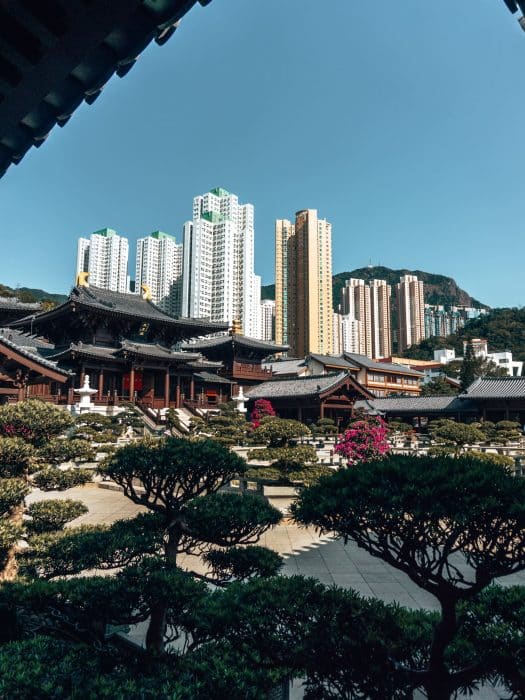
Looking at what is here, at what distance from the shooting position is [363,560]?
9.43 meters

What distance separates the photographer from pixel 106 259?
116m

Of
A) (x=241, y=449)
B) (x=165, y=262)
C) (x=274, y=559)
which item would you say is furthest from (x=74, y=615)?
(x=165, y=262)

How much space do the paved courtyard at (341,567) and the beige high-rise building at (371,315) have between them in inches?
4817

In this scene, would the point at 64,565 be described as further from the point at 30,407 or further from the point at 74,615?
the point at 30,407

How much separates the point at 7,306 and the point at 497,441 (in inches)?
1343

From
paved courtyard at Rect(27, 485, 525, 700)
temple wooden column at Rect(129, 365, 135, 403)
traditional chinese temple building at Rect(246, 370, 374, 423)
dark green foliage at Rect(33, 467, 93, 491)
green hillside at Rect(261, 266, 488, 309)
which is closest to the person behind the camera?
paved courtyard at Rect(27, 485, 525, 700)

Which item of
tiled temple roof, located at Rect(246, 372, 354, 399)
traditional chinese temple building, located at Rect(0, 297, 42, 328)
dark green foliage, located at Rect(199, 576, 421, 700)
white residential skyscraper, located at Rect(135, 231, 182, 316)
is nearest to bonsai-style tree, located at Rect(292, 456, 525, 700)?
dark green foliage, located at Rect(199, 576, 421, 700)

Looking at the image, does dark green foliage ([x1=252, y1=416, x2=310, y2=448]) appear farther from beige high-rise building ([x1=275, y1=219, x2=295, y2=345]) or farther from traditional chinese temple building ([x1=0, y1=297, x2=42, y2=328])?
beige high-rise building ([x1=275, y1=219, x2=295, y2=345])

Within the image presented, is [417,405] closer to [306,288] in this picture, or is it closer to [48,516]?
[48,516]

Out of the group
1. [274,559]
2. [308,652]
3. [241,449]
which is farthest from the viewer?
[241,449]

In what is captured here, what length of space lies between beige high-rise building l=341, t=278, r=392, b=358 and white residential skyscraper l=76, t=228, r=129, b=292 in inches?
2696

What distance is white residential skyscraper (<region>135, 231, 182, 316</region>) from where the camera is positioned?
367 feet

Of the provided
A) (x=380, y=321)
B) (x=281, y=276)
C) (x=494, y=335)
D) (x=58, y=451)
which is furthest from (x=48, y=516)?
(x=380, y=321)

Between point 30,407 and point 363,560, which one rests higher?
point 30,407
